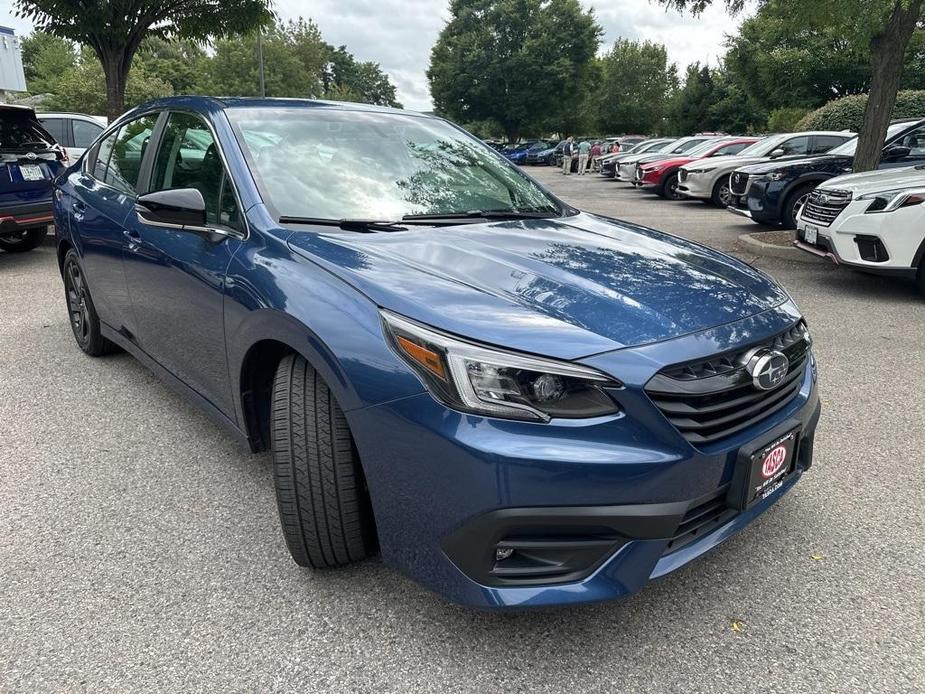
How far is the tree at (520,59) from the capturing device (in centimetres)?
4725

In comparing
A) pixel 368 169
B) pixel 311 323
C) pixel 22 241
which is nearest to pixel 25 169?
pixel 22 241

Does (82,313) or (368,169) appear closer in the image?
(368,169)

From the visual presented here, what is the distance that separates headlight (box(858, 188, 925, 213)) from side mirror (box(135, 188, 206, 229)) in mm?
5584

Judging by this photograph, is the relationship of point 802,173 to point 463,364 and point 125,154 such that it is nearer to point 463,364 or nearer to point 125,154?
point 125,154

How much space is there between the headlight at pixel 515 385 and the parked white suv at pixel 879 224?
17.2 ft

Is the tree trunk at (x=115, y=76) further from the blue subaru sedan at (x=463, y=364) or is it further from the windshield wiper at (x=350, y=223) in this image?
the windshield wiper at (x=350, y=223)

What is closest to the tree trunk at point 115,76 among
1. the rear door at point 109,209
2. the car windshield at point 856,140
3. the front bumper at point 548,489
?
the rear door at point 109,209

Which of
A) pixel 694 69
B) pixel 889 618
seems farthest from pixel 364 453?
pixel 694 69

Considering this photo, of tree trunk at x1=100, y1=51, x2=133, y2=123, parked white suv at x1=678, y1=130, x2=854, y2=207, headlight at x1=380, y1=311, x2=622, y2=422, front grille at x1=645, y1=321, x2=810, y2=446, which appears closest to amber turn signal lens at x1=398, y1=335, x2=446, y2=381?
headlight at x1=380, y1=311, x2=622, y2=422

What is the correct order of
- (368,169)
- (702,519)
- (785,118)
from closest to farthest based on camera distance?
(702,519) < (368,169) < (785,118)

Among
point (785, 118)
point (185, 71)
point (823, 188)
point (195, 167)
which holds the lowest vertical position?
point (823, 188)

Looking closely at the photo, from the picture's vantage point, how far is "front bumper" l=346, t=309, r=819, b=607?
1.70 m

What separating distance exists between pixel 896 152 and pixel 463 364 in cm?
1041

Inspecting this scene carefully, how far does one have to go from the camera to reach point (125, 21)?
34.3 feet
